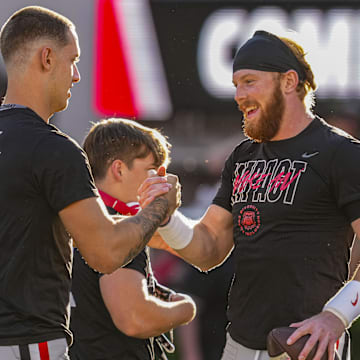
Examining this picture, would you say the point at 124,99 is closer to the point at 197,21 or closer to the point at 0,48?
the point at 197,21

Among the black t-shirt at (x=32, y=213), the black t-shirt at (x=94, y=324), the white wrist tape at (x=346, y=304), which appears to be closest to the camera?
the black t-shirt at (x=32, y=213)

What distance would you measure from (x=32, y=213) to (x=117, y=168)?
1.03 meters

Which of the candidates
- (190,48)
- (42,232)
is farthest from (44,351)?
(190,48)

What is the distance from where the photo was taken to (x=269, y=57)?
411 centimetres

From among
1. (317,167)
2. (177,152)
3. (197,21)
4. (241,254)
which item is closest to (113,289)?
(241,254)

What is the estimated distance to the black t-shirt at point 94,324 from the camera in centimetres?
403

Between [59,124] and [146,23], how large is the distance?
2.31 m

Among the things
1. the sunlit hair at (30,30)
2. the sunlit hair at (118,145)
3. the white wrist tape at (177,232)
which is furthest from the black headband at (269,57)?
the sunlit hair at (30,30)

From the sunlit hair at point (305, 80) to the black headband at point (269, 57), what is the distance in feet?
0.08

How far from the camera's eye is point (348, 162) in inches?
146

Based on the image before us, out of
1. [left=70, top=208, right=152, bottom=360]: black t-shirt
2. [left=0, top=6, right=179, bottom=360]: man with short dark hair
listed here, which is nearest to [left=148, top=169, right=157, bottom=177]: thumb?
[left=70, top=208, right=152, bottom=360]: black t-shirt

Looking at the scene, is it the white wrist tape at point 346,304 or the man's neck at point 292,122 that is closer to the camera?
the white wrist tape at point 346,304

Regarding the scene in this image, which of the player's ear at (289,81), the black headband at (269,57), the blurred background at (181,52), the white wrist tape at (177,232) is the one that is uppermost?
the black headband at (269,57)

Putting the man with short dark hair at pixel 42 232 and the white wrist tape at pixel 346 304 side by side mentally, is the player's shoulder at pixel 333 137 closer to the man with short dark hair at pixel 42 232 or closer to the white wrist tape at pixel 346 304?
the white wrist tape at pixel 346 304
